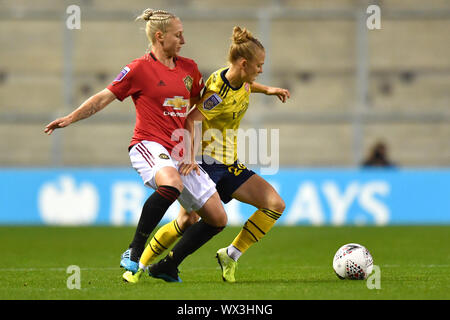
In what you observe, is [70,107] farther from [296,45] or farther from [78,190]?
[296,45]

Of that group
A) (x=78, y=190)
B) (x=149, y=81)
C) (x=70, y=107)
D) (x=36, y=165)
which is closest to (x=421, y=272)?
(x=149, y=81)

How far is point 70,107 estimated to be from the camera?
18.0 m

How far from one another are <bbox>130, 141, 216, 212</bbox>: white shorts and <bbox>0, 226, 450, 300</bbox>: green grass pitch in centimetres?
67

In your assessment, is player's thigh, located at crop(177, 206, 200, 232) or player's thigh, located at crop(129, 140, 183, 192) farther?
player's thigh, located at crop(177, 206, 200, 232)

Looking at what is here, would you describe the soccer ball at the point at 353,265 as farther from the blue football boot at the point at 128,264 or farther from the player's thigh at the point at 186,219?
the blue football boot at the point at 128,264

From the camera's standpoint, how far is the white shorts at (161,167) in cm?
611

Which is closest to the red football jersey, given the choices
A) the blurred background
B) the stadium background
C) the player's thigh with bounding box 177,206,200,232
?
the player's thigh with bounding box 177,206,200,232

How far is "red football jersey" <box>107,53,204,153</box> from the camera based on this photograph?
20.5 feet

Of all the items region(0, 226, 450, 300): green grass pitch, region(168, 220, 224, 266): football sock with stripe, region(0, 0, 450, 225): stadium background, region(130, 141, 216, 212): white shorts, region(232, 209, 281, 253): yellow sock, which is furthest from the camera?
region(0, 0, 450, 225): stadium background

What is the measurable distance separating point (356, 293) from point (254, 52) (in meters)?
2.07

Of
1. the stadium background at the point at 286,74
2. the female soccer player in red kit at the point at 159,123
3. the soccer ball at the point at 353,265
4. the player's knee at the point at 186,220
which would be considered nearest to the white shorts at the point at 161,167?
the female soccer player in red kit at the point at 159,123

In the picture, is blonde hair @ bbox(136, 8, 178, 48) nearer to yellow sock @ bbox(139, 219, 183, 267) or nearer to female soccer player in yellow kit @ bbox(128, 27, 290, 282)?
female soccer player in yellow kit @ bbox(128, 27, 290, 282)

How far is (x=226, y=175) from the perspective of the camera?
6570 millimetres
